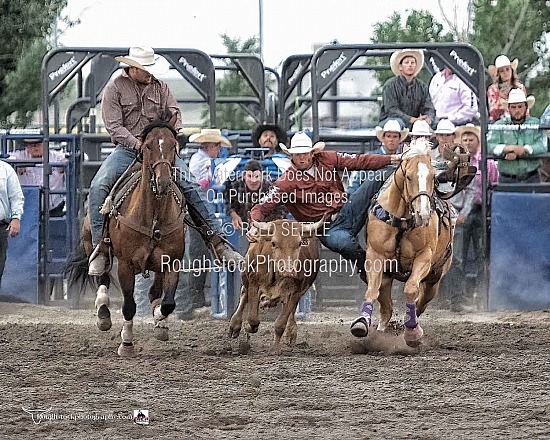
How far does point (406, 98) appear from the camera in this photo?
12711 mm

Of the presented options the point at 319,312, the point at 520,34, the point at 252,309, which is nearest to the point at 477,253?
the point at 319,312

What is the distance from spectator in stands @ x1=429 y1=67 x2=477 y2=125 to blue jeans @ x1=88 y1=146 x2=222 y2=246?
4.44 meters

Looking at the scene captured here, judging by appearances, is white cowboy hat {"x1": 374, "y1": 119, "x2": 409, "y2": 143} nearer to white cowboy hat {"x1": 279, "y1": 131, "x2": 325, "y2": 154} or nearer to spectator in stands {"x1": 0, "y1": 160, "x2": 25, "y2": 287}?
white cowboy hat {"x1": 279, "y1": 131, "x2": 325, "y2": 154}

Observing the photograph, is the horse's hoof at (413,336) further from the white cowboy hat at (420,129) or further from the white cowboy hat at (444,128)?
the white cowboy hat at (444,128)

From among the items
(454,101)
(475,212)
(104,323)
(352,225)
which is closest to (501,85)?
(454,101)

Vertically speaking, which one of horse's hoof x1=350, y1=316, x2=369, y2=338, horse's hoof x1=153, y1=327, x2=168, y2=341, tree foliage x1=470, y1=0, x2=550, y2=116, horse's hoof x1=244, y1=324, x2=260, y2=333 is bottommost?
horse's hoof x1=153, y1=327, x2=168, y2=341

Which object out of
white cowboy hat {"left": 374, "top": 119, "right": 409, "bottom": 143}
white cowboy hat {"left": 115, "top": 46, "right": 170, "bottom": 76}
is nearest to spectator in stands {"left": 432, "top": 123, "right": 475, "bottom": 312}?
white cowboy hat {"left": 374, "top": 119, "right": 409, "bottom": 143}

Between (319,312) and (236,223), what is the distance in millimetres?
1663

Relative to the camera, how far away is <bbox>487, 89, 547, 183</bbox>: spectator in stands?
12477 millimetres

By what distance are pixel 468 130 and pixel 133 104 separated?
175 inches

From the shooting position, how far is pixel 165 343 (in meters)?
9.87

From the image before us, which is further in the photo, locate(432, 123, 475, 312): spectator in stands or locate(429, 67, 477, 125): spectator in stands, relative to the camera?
locate(429, 67, 477, 125): spectator in stands

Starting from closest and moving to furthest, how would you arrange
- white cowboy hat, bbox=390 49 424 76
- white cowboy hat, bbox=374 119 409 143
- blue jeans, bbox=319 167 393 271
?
blue jeans, bbox=319 167 393 271
white cowboy hat, bbox=374 119 409 143
white cowboy hat, bbox=390 49 424 76

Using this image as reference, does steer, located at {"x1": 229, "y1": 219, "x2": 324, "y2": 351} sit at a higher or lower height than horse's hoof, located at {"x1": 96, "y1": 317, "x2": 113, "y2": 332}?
higher
